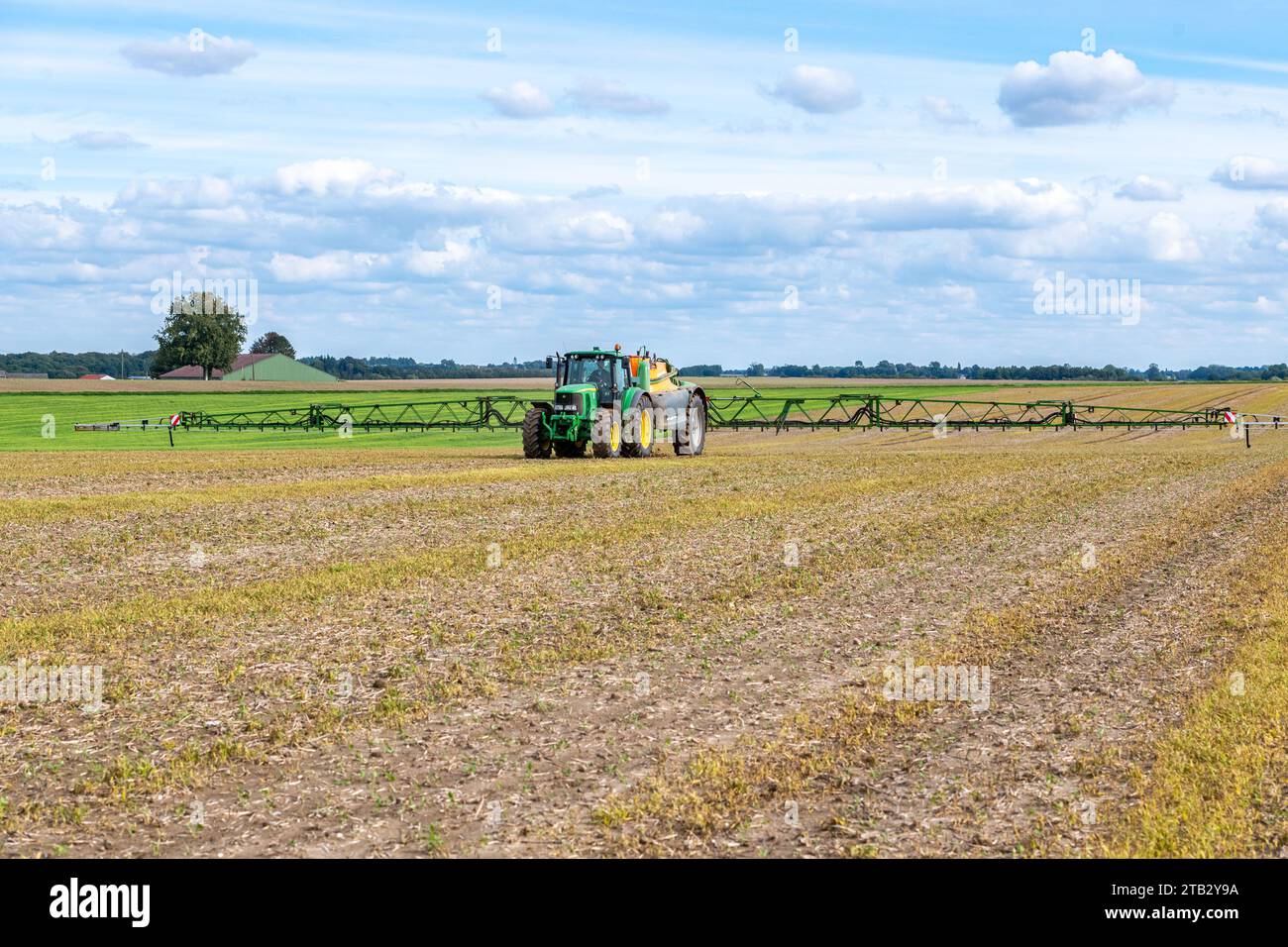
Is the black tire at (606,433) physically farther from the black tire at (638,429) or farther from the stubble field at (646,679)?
the stubble field at (646,679)

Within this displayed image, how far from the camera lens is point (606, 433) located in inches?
1358

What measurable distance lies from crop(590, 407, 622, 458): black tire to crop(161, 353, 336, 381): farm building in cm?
10840

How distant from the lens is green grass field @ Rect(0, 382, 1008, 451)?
166ft

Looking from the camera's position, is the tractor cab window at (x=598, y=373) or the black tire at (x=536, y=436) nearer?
the tractor cab window at (x=598, y=373)

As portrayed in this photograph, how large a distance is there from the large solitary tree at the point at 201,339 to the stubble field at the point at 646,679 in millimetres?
116094

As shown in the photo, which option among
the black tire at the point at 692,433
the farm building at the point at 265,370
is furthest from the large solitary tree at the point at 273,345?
the black tire at the point at 692,433

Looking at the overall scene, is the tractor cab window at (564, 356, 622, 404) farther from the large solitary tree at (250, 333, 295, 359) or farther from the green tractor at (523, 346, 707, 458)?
the large solitary tree at (250, 333, 295, 359)

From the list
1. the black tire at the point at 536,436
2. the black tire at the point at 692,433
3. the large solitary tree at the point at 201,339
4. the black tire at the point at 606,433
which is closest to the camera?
the black tire at the point at 606,433

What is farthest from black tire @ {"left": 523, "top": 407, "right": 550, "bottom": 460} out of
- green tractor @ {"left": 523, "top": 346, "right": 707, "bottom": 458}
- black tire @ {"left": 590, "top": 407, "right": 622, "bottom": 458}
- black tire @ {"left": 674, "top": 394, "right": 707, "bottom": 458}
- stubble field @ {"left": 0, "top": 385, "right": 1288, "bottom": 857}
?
stubble field @ {"left": 0, "top": 385, "right": 1288, "bottom": 857}

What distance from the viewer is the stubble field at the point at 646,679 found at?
7.05 meters

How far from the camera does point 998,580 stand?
49.3ft

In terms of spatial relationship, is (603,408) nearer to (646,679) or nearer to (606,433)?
(606,433)
